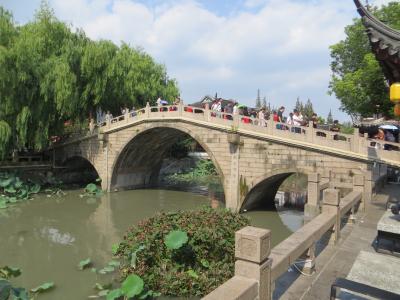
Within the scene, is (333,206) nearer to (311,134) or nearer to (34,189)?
(311,134)

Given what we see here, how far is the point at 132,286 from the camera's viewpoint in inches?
232

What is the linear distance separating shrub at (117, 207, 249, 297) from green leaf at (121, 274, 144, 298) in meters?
0.51

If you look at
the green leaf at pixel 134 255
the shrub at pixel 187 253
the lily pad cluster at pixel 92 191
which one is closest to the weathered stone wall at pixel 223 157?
the lily pad cluster at pixel 92 191

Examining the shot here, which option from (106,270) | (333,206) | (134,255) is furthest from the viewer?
(106,270)

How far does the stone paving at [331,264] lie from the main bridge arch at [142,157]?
10730mm

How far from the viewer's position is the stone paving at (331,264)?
363cm

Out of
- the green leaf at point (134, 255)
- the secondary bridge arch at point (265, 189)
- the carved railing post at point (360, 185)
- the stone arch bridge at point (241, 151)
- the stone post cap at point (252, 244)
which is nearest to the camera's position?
the stone post cap at point (252, 244)

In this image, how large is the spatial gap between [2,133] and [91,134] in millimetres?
4475

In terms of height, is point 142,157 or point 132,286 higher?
point 142,157

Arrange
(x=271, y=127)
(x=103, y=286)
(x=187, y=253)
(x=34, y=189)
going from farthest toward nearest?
(x=34, y=189)
(x=271, y=127)
(x=103, y=286)
(x=187, y=253)

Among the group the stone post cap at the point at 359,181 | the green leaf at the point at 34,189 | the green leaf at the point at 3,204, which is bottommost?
the green leaf at the point at 3,204

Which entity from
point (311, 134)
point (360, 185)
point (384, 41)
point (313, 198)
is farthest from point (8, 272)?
point (311, 134)

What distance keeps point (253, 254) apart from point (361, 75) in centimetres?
1504

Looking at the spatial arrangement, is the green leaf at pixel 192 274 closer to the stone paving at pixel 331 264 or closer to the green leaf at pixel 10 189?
the stone paving at pixel 331 264
